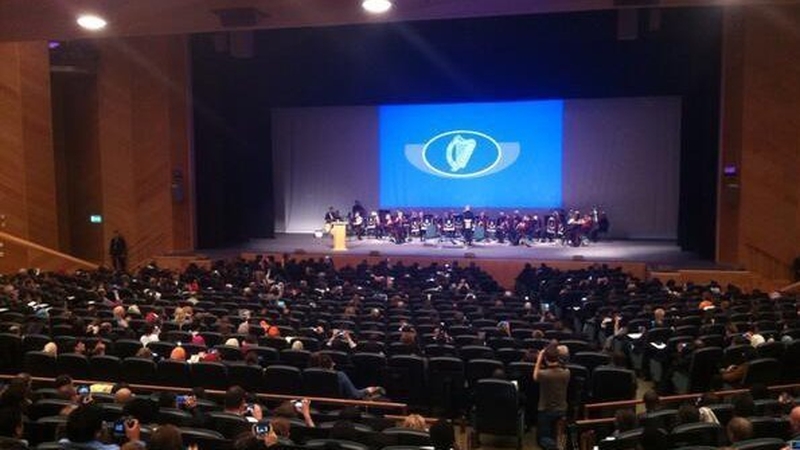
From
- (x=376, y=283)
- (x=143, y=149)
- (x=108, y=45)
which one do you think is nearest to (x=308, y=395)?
(x=376, y=283)

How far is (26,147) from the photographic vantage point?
74.1ft

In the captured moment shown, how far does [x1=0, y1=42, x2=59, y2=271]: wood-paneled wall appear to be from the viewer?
22141 mm

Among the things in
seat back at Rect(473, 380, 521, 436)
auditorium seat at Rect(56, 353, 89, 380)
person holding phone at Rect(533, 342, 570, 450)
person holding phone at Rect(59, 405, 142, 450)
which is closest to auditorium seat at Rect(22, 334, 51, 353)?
auditorium seat at Rect(56, 353, 89, 380)

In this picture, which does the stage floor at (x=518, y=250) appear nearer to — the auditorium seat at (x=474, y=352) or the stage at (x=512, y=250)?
the stage at (x=512, y=250)

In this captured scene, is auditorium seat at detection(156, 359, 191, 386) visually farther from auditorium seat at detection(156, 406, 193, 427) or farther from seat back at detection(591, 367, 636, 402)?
seat back at detection(591, 367, 636, 402)

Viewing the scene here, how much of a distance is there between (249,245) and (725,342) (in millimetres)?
18768

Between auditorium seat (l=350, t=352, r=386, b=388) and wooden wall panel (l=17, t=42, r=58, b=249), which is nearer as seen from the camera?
auditorium seat (l=350, t=352, r=386, b=388)

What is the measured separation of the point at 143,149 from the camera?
24.8 metres

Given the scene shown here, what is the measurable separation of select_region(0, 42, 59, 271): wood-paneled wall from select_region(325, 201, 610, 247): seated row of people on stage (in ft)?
31.4

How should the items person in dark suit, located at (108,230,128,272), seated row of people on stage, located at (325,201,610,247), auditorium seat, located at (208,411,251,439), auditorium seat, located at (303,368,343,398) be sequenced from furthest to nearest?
seated row of people on stage, located at (325,201,610,247) → person in dark suit, located at (108,230,128,272) → auditorium seat, located at (303,368,343,398) → auditorium seat, located at (208,411,251,439)

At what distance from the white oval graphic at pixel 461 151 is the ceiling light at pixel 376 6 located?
57.5 feet

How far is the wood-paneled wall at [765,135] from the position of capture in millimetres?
19844

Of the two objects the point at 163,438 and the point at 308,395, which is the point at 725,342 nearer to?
the point at 308,395

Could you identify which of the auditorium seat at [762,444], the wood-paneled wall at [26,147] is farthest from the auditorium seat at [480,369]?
the wood-paneled wall at [26,147]
